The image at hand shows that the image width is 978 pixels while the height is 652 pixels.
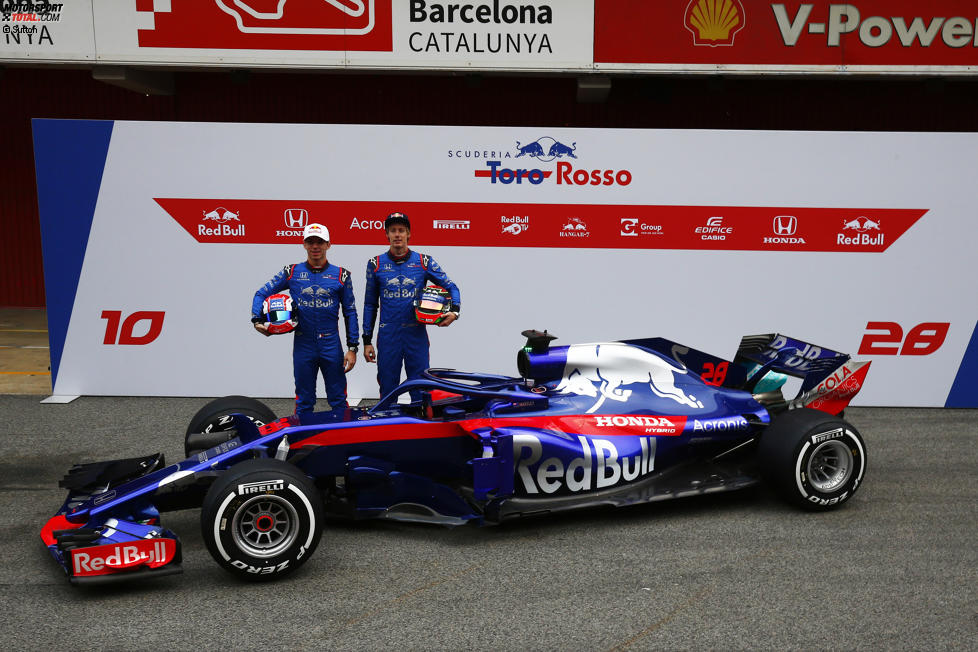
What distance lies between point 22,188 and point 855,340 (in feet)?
38.4

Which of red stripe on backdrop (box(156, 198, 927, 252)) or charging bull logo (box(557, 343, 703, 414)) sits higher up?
red stripe on backdrop (box(156, 198, 927, 252))

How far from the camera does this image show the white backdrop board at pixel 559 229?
811cm

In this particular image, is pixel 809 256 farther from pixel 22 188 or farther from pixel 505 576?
pixel 22 188

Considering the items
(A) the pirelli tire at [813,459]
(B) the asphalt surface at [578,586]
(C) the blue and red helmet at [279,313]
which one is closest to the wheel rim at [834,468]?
(A) the pirelli tire at [813,459]

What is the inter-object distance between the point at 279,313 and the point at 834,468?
381 centimetres

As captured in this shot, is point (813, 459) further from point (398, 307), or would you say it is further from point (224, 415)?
point (224, 415)

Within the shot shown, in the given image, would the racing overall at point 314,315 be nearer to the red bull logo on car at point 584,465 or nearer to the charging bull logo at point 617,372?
the charging bull logo at point 617,372

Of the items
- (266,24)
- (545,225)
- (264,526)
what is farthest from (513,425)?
(266,24)

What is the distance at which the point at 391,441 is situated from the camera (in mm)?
5070

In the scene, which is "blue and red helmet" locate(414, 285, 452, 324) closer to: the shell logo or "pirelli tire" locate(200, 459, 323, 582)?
"pirelli tire" locate(200, 459, 323, 582)

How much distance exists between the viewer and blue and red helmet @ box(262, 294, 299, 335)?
629 centimetres

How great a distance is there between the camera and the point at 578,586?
4477 mm

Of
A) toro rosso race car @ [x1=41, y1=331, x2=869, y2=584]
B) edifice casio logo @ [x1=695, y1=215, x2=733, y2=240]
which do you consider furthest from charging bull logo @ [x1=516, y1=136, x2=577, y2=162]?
toro rosso race car @ [x1=41, y1=331, x2=869, y2=584]

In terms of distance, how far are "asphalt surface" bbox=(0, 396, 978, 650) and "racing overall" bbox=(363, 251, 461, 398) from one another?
73.9 inches
